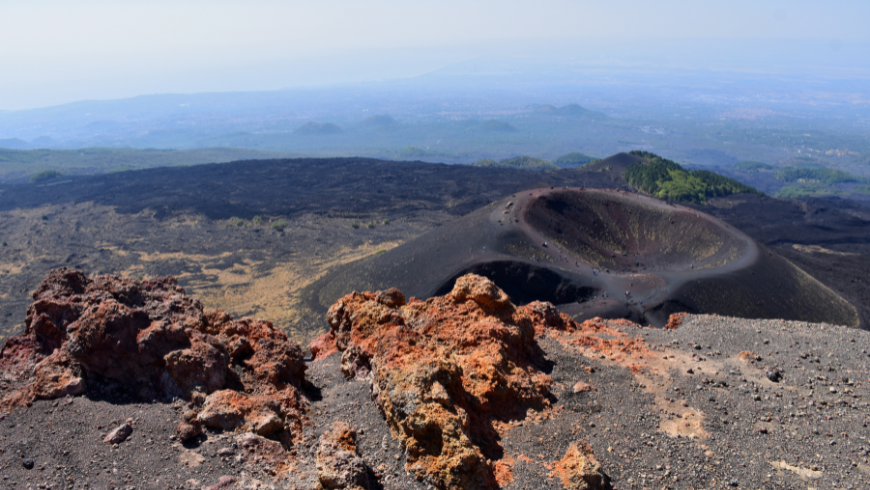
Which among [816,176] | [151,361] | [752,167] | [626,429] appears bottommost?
[816,176]

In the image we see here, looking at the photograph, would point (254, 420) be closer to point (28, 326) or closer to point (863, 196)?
point (28, 326)

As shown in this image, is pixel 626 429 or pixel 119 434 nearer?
pixel 119 434

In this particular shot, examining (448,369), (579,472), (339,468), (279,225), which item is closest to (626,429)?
(579,472)

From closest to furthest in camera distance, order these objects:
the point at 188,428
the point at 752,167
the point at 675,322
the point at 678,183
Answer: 1. the point at 188,428
2. the point at 675,322
3. the point at 678,183
4. the point at 752,167

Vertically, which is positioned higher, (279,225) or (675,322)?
(675,322)

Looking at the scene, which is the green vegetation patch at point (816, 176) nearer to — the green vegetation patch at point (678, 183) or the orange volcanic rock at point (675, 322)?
the green vegetation patch at point (678, 183)

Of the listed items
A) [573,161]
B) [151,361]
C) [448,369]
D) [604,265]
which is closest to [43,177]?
[604,265]

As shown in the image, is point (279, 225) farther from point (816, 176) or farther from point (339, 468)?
point (816, 176)

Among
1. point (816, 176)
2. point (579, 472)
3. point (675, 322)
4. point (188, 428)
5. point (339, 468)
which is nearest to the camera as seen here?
point (339, 468)
